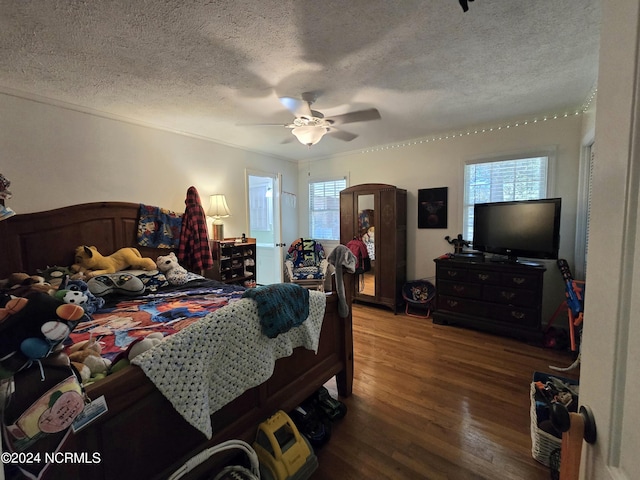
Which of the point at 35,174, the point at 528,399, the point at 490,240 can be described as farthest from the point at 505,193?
the point at 35,174

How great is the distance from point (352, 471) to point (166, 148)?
144 inches

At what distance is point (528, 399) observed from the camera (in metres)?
2.04

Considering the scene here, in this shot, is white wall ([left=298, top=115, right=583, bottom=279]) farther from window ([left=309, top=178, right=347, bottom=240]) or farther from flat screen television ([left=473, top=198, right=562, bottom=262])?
flat screen television ([left=473, top=198, right=562, bottom=262])

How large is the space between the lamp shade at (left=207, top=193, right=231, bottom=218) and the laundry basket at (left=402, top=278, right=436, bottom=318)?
2748 mm

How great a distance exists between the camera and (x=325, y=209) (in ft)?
16.1

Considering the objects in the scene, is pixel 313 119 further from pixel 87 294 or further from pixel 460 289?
pixel 460 289

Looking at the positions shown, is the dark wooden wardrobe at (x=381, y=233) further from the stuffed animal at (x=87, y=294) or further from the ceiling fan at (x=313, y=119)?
the stuffed animal at (x=87, y=294)

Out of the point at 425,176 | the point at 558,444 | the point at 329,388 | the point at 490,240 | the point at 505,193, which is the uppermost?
the point at 425,176

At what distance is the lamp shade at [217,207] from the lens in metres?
3.62

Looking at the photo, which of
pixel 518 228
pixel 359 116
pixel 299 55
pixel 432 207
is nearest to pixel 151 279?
pixel 299 55

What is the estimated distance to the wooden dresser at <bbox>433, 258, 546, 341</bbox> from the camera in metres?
2.87

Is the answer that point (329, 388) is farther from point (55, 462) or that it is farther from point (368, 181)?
point (368, 181)

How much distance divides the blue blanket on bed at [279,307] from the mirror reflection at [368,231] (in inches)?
99.8

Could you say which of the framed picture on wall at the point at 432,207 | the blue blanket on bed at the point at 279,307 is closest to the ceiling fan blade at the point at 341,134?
the framed picture on wall at the point at 432,207
